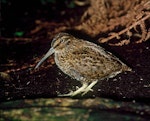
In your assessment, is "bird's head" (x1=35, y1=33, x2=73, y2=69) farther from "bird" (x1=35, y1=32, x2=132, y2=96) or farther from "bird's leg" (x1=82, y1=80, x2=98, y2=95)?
"bird's leg" (x1=82, y1=80, x2=98, y2=95)

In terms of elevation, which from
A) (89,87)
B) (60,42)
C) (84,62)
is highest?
(60,42)

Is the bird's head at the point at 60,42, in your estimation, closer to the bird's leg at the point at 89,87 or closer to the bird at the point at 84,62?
the bird at the point at 84,62

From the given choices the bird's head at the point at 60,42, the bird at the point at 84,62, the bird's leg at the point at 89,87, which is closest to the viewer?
the bird at the point at 84,62

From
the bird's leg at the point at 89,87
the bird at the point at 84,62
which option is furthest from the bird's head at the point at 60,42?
the bird's leg at the point at 89,87

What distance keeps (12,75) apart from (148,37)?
2.37 meters

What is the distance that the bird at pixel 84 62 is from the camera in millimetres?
5816

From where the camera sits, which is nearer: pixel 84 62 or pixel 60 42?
pixel 84 62

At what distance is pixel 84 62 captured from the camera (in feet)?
19.0

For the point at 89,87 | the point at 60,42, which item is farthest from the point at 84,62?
the point at 60,42

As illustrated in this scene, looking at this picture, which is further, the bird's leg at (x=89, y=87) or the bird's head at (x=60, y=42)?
the bird's head at (x=60, y=42)

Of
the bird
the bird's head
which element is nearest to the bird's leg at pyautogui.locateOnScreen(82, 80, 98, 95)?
the bird

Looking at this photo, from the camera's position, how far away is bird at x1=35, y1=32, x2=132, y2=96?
5.82 metres

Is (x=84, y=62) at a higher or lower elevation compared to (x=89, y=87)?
higher

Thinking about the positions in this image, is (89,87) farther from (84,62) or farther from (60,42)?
(60,42)
